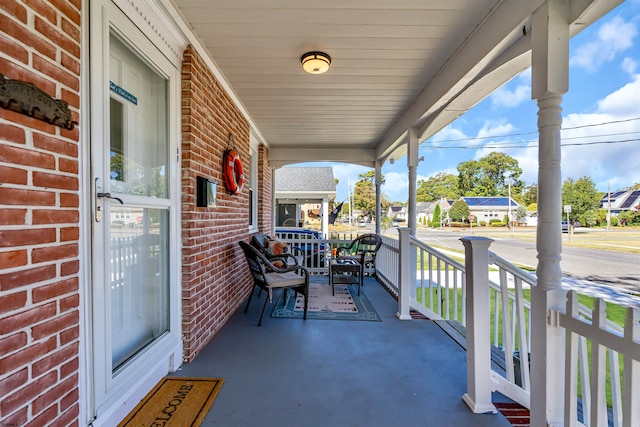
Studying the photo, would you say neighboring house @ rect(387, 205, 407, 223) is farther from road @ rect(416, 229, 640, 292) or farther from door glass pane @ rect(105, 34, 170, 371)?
door glass pane @ rect(105, 34, 170, 371)

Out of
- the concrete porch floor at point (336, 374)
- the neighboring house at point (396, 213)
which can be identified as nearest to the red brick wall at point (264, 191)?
the concrete porch floor at point (336, 374)

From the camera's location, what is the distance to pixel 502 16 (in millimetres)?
1941

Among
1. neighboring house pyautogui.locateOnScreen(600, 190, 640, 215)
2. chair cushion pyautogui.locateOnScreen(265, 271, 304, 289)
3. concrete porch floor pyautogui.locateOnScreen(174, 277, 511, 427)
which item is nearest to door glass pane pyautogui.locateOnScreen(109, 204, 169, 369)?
concrete porch floor pyautogui.locateOnScreen(174, 277, 511, 427)

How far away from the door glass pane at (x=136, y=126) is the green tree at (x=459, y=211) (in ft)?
81.8

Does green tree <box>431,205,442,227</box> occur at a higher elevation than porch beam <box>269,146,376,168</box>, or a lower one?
lower

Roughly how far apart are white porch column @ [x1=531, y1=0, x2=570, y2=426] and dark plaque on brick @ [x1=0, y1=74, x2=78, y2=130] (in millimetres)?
2347

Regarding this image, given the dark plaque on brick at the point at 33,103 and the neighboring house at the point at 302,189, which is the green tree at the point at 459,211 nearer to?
the neighboring house at the point at 302,189

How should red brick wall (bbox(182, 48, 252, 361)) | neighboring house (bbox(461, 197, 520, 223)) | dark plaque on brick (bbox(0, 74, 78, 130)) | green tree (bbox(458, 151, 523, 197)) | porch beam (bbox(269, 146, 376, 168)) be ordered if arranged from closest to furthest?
1. dark plaque on brick (bbox(0, 74, 78, 130))
2. red brick wall (bbox(182, 48, 252, 361))
3. porch beam (bbox(269, 146, 376, 168))
4. neighboring house (bbox(461, 197, 520, 223))
5. green tree (bbox(458, 151, 523, 197))

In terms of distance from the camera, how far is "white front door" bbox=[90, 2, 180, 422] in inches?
58.8

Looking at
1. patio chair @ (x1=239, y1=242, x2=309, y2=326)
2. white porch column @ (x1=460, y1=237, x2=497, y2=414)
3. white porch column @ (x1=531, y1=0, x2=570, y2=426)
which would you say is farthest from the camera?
patio chair @ (x1=239, y1=242, x2=309, y2=326)

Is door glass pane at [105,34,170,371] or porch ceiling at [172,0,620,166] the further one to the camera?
porch ceiling at [172,0,620,166]

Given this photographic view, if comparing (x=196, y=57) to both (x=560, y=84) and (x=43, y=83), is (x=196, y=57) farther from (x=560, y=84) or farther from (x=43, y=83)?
(x=560, y=84)

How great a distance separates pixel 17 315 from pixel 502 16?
296cm

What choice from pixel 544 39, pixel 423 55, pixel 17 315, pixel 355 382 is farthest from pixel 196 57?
pixel 355 382
